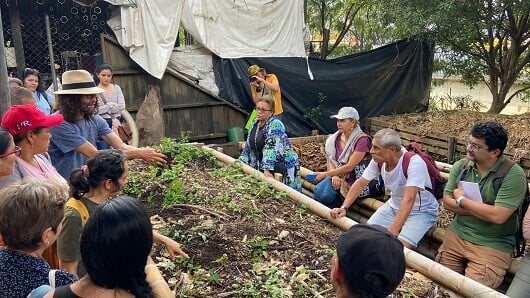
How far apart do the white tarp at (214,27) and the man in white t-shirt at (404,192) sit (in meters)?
5.21

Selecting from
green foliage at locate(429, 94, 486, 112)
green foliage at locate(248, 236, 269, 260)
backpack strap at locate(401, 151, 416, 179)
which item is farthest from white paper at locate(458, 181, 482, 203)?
green foliage at locate(429, 94, 486, 112)

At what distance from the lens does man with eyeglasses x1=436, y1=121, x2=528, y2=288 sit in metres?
3.50

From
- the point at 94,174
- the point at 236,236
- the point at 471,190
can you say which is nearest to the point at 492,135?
the point at 471,190

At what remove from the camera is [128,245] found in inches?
64.5

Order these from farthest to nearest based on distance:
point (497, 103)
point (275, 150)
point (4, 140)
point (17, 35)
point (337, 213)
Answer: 1. point (497, 103)
2. point (17, 35)
3. point (275, 150)
4. point (337, 213)
5. point (4, 140)

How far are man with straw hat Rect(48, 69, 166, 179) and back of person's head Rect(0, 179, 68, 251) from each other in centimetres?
165

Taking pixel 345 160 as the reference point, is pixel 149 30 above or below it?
above

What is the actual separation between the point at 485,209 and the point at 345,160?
205cm

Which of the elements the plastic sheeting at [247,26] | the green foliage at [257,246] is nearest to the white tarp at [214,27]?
the plastic sheeting at [247,26]

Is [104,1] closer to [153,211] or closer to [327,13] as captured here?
[153,211]

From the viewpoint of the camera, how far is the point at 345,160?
542 centimetres

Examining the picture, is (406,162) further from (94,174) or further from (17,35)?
(17,35)

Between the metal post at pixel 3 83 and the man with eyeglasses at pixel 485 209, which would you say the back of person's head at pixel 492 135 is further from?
the metal post at pixel 3 83

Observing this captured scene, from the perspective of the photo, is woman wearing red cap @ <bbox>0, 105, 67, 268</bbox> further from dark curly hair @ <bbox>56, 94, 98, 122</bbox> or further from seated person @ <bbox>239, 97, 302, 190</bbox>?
seated person @ <bbox>239, 97, 302, 190</bbox>
